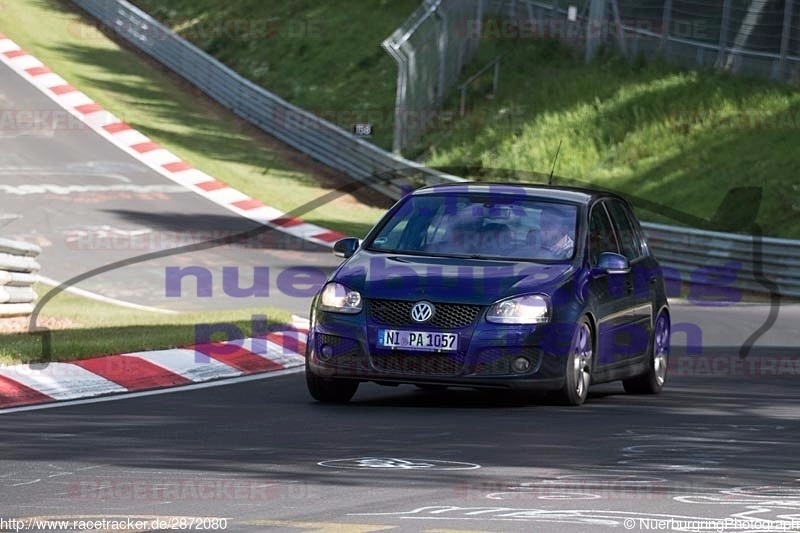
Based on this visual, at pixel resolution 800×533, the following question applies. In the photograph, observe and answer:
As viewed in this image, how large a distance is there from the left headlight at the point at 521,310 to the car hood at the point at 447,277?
52 millimetres

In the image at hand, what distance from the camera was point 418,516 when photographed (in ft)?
23.9

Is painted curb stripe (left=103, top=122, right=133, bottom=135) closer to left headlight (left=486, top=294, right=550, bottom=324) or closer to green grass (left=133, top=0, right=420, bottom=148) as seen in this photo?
green grass (left=133, top=0, right=420, bottom=148)

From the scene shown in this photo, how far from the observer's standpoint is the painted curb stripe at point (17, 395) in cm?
1173

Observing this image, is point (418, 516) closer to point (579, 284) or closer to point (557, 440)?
point (557, 440)

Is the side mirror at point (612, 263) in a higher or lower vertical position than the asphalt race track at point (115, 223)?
higher

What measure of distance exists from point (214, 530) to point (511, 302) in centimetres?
510

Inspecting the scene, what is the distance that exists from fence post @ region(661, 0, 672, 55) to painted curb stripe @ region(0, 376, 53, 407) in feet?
82.1

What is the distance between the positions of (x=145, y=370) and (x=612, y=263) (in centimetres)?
374

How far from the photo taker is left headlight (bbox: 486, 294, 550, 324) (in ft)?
38.1

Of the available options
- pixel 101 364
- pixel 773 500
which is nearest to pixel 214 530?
pixel 773 500

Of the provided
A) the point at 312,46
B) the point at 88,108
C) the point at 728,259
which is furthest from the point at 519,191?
the point at 312,46
